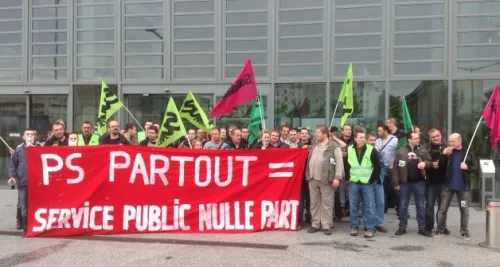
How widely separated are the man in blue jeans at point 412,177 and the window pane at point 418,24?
4.46 metres

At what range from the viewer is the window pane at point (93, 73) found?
499 inches

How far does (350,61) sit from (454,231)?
514cm

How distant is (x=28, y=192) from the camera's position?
7566mm

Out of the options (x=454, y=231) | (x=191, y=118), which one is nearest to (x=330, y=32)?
(x=191, y=118)

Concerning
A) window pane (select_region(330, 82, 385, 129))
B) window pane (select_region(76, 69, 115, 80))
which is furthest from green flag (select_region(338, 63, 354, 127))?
window pane (select_region(76, 69, 115, 80))

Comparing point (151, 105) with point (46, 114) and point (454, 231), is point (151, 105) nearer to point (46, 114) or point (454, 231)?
point (46, 114)

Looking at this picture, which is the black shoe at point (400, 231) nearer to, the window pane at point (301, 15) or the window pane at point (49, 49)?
the window pane at point (301, 15)

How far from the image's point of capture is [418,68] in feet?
37.0

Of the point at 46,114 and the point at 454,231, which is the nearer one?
the point at 454,231

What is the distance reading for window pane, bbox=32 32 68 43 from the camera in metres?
12.9

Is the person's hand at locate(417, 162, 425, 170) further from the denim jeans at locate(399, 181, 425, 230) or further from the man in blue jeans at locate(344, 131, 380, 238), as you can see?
the man in blue jeans at locate(344, 131, 380, 238)

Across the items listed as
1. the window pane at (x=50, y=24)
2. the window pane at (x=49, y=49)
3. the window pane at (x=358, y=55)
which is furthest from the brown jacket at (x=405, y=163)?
the window pane at (x=50, y=24)

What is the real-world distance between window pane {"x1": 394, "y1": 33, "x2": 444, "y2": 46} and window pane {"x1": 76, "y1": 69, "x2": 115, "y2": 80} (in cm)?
773

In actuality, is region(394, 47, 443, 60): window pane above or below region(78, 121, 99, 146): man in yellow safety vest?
above
